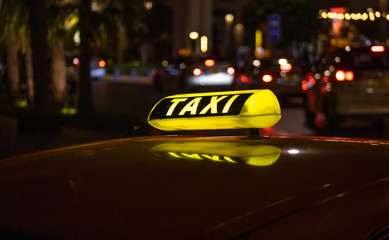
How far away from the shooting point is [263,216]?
84.2 inches

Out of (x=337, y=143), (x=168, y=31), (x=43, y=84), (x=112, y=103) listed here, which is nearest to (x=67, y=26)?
(x=43, y=84)

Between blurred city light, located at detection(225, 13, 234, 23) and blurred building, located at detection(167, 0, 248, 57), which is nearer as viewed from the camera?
blurred building, located at detection(167, 0, 248, 57)

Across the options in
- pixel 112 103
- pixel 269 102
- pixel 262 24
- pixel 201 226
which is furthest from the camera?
pixel 262 24

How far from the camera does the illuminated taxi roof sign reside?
2825mm

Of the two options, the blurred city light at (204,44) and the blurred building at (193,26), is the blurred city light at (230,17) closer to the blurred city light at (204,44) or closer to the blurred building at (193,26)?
the blurred building at (193,26)

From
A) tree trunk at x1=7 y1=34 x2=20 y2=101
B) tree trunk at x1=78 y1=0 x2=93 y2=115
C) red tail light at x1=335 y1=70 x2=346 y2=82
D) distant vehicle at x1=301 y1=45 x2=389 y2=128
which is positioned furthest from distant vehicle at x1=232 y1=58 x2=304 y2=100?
red tail light at x1=335 y1=70 x2=346 y2=82

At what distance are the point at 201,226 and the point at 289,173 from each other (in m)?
0.43

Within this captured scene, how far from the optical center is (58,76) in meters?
A: 21.6

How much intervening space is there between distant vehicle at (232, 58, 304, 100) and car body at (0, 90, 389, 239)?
20113mm

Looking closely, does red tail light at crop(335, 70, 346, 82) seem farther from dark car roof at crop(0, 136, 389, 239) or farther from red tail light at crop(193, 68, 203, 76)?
red tail light at crop(193, 68, 203, 76)

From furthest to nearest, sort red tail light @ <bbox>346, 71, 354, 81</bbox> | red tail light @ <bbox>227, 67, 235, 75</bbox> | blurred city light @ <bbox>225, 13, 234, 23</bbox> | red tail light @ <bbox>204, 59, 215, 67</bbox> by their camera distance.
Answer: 1. blurred city light @ <bbox>225, 13, 234, 23</bbox>
2. red tail light @ <bbox>204, 59, 215, 67</bbox>
3. red tail light @ <bbox>227, 67, 235, 75</bbox>
4. red tail light @ <bbox>346, 71, 354, 81</bbox>

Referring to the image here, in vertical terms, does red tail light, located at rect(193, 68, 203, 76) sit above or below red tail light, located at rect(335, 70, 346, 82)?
below

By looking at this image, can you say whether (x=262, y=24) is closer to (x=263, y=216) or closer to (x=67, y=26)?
(x=67, y=26)

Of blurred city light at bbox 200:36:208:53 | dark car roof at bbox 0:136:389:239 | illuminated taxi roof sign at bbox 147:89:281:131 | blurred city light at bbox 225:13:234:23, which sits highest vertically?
Result: blurred city light at bbox 225:13:234:23
